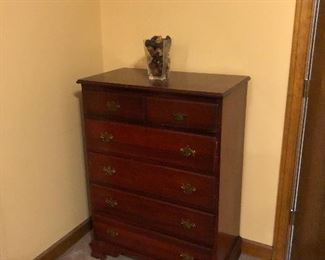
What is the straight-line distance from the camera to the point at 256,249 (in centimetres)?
220

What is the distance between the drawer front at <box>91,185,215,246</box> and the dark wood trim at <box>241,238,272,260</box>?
0.51 meters

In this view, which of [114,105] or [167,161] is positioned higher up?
[114,105]

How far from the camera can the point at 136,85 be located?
1754 mm

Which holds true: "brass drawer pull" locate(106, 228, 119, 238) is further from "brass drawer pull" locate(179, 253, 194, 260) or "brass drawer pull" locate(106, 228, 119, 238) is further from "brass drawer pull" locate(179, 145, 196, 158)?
"brass drawer pull" locate(179, 145, 196, 158)

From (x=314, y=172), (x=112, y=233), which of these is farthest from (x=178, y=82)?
(x=112, y=233)

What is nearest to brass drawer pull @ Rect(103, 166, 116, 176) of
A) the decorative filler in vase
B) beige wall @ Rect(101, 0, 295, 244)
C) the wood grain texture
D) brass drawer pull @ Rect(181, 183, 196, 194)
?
brass drawer pull @ Rect(181, 183, 196, 194)

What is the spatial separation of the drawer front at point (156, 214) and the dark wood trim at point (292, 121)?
0.53 metres

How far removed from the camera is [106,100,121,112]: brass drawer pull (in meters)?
1.84

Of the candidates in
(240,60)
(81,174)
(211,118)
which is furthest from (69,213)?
(240,60)

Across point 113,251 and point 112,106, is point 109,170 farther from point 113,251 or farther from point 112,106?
point 113,251

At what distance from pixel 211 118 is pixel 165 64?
0.45 m

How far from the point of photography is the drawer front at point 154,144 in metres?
1.68

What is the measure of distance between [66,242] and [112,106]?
0.99 metres

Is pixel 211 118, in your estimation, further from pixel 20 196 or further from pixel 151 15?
pixel 20 196
